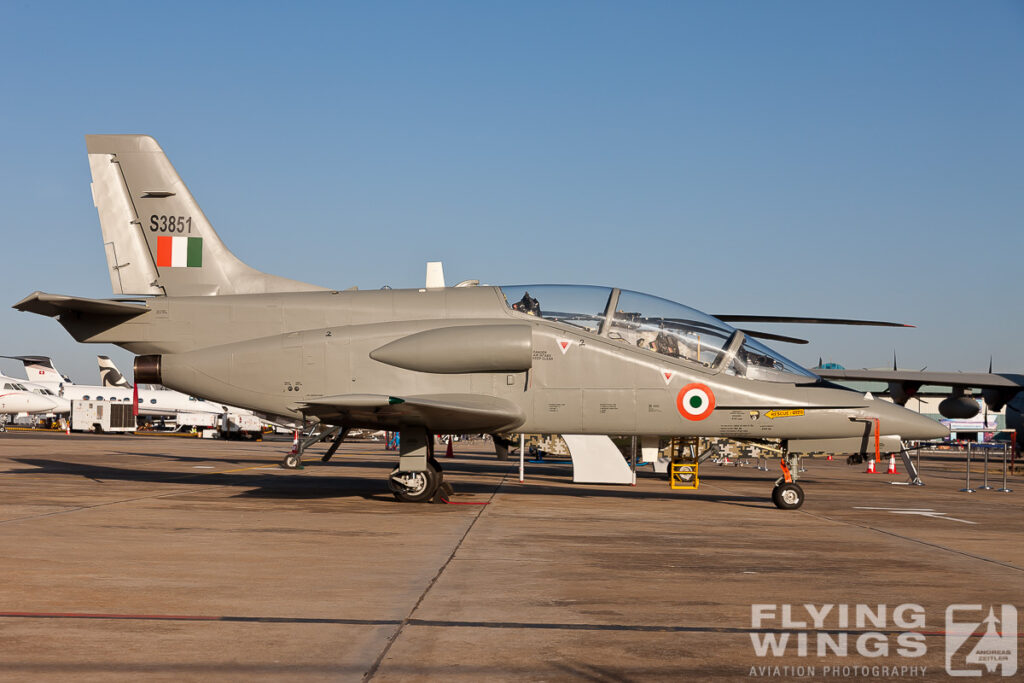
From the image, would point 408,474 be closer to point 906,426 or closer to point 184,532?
point 184,532

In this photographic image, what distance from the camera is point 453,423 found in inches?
550

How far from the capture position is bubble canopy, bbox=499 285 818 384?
1421cm

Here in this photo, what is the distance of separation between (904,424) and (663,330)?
429 centimetres

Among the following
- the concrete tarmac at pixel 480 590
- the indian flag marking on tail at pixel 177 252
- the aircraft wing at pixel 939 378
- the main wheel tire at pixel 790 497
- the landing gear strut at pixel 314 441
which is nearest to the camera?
the concrete tarmac at pixel 480 590

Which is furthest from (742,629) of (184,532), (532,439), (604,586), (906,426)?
(532,439)

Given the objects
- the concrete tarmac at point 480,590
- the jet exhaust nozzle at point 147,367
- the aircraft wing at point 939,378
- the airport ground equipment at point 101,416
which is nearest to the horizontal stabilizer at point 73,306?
the jet exhaust nozzle at point 147,367

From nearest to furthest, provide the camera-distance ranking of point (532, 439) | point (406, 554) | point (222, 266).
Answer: point (406, 554) < point (222, 266) < point (532, 439)

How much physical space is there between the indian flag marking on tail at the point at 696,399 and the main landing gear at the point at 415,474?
4.12m

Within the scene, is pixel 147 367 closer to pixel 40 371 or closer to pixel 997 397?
pixel 997 397

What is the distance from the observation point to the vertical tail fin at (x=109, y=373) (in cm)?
7325

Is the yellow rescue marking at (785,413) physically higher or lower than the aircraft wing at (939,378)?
higher

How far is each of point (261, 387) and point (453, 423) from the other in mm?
3348

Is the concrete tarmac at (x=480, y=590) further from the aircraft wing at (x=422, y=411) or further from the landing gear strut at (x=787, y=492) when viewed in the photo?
the aircraft wing at (x=422, y=411)

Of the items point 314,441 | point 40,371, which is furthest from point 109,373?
point 314,441
